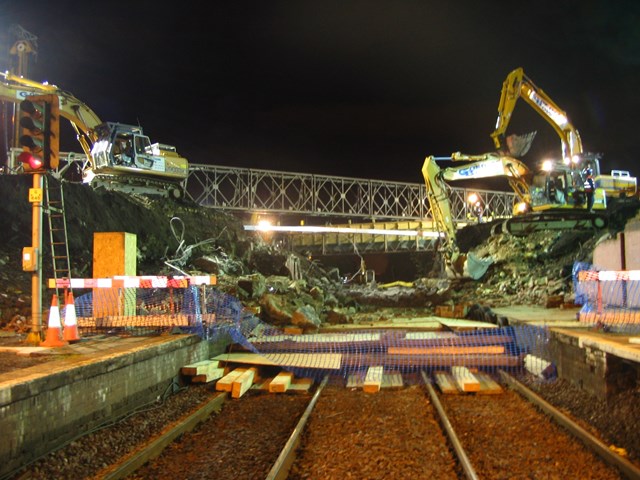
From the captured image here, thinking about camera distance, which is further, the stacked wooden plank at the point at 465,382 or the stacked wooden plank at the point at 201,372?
the stacked wooden plank at the point at 201,372

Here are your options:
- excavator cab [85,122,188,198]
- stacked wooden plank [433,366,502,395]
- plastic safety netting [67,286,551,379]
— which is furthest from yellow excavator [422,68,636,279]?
stacked wooden plank [433,366,502,395]

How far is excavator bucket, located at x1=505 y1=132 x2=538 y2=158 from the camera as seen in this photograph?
19.5 m

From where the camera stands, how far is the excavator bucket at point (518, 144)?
19.5 m

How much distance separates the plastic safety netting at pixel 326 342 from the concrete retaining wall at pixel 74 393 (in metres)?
1.11

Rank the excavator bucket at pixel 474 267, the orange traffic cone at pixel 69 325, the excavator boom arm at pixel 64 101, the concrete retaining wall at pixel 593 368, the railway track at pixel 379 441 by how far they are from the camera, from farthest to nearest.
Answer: the excavator bucket at pixel 474 267, the excavator boom arm at pixel 64 101, the orange traffic cone at pixel 69 325, the concrete retaining wall at pixel 593 368, the railway track at pixel 379 441

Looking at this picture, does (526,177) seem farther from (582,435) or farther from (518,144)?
(582,435)

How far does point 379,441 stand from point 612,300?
8000 millimetres

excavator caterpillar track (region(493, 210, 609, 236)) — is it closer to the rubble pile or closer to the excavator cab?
the rubble pile

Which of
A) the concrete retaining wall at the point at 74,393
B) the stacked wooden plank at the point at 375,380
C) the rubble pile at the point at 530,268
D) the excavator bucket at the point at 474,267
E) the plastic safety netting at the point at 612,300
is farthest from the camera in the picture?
the excavator bucket at the point at 474,267

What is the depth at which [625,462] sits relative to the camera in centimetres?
492

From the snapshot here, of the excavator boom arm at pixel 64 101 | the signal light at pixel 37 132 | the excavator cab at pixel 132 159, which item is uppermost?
the excavator boom arm at pixel 64 101

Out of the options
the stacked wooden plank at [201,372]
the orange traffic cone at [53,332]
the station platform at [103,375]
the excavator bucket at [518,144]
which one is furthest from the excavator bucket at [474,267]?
the orange traffic cone at [53,332]

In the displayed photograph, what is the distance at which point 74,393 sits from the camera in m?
5.82

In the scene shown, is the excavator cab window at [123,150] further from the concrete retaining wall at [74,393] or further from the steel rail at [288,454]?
the steel rail at [288,454]
